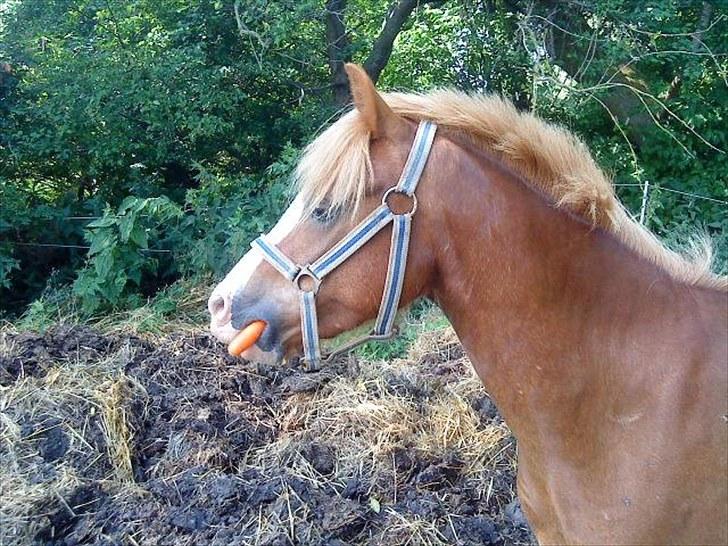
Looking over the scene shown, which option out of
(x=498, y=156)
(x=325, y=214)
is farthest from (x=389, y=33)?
(x=325, y=214)

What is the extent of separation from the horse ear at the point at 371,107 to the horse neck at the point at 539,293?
0.60 ft

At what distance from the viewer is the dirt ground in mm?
2846

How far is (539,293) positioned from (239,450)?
222 centimetres

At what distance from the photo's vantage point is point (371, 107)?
159 centimetres

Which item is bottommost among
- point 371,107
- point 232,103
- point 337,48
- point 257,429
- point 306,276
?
point 257,429

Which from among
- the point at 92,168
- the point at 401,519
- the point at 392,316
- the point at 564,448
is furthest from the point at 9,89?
the point at 564,448

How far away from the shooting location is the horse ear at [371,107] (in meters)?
1.58

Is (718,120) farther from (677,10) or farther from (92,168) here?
(92,168)

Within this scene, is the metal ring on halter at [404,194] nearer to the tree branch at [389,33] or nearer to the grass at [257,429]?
the grass at [257,429]

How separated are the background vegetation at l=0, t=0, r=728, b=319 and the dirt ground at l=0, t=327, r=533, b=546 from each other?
4.90 ft

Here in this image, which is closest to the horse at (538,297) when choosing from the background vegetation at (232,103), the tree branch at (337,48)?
the background vegetation at (232,103)

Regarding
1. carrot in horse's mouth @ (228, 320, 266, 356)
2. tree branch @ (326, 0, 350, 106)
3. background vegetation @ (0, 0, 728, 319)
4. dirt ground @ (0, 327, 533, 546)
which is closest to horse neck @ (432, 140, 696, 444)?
carrot in horse's mouth @ (228, 320, 266, 356)

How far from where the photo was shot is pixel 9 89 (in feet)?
19.4

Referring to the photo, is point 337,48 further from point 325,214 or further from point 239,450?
point 325,214
